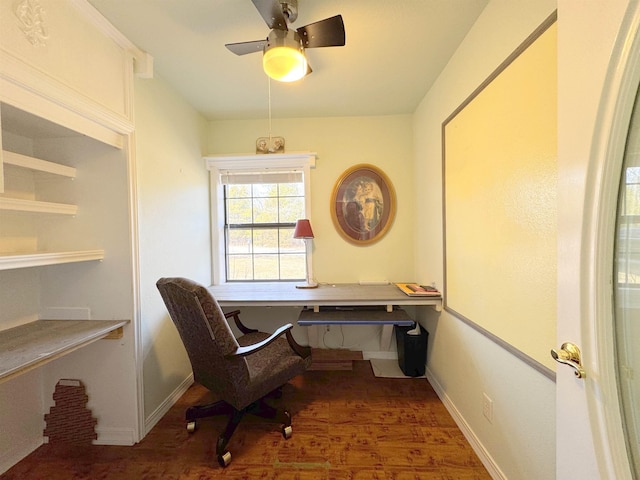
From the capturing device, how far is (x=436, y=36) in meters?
1.55

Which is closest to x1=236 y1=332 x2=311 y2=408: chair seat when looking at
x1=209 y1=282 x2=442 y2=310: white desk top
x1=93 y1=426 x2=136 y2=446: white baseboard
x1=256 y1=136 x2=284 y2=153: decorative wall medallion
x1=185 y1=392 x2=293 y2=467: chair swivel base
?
x1=185 y1=392 x2=293 y2=467: chair swivel base

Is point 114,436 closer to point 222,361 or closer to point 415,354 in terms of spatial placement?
point 222,361

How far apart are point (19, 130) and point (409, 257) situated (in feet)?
9.59

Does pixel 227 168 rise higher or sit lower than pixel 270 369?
higher

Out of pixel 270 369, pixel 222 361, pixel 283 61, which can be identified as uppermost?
pixel 283 61

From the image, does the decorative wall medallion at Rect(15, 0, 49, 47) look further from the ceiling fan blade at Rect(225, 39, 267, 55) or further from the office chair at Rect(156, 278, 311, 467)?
the office chair at Rect(156, 278, 311, 467)

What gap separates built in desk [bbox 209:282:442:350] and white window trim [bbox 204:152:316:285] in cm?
41

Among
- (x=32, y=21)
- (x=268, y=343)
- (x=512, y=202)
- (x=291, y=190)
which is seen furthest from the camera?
(x=291, y=190)

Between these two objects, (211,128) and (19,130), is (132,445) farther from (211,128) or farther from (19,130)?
(211,128)

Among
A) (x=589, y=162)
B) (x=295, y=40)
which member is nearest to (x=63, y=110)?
(x=295, y=40)

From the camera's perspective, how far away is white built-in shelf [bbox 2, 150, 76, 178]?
1.17 metres

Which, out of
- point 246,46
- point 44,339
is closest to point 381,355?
point 44,339

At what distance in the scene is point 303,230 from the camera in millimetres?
2480

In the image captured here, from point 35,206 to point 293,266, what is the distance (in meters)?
1.95
